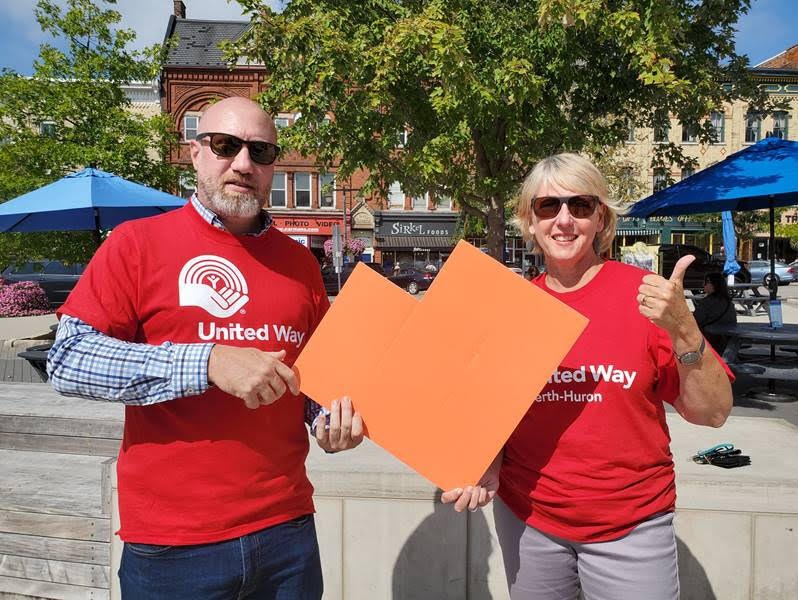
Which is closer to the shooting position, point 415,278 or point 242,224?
point 242,224

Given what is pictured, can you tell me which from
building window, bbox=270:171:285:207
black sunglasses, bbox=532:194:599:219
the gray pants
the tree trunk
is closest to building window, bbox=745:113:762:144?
building window, bbox=270:171:285:207

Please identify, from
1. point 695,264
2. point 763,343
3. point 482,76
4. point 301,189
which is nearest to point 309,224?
point 301,189

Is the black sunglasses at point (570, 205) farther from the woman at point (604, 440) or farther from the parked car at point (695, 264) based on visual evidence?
the parked car at point (695, 264)

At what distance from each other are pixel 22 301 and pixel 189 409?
59.4ft

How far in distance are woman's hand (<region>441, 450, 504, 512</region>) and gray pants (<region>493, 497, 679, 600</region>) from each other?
12 cm

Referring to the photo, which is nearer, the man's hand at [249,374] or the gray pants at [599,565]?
the man's hand at [249,374]

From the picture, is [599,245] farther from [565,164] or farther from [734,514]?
[734,514]

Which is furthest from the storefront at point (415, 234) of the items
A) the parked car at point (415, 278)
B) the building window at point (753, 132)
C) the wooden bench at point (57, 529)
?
the wooden bench at point (57, 529)

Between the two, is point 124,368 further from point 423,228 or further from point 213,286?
point 423,228

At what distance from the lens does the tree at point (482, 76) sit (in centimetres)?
608

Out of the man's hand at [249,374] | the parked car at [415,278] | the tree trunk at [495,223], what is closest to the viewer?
the man's hand at [249,374]

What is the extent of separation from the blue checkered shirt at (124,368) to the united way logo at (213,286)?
151 mm

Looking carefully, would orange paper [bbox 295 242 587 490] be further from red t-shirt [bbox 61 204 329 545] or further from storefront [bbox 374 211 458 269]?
storefront [bbox 374 211 458 269]

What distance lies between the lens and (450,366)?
4.75 ft
